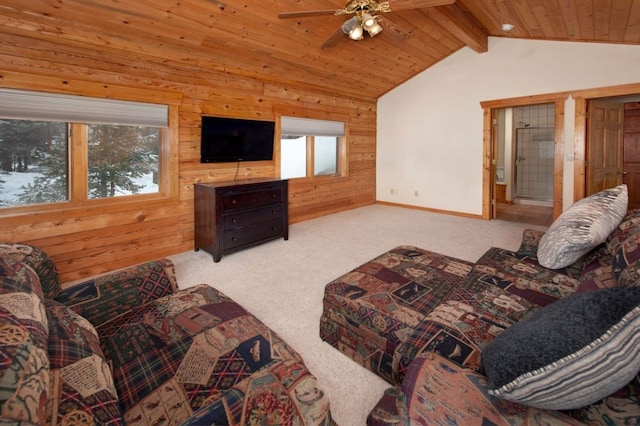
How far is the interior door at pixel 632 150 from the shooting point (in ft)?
19.2

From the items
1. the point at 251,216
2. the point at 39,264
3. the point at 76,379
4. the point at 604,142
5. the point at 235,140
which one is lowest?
the point at 76,379

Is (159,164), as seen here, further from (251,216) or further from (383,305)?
(383,305)

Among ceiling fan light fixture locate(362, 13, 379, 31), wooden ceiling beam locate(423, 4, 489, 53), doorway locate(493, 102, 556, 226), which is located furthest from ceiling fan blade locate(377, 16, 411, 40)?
doorway locate(493, 102, 556, 226)

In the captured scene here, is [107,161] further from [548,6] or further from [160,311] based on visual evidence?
[548,6]

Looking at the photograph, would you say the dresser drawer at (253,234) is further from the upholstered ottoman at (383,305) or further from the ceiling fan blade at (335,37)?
the ceiling fan blade at (335,37)

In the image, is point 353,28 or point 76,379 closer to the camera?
point 76,379

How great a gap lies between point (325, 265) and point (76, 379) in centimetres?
276

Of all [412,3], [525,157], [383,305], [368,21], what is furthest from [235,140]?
[525,157]

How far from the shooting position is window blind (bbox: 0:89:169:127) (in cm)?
272

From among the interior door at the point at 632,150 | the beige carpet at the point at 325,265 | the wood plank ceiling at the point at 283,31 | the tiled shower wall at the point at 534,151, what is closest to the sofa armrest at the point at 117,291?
the beige carpet at the point at 325,265

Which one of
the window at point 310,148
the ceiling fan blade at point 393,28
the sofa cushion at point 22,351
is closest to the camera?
the sofa cushion at point 22,351

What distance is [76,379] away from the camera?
0.91 meters

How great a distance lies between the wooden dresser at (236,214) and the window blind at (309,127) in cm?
121

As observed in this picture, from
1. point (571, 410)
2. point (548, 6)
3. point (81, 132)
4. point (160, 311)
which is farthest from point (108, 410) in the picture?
point (548, 6)
